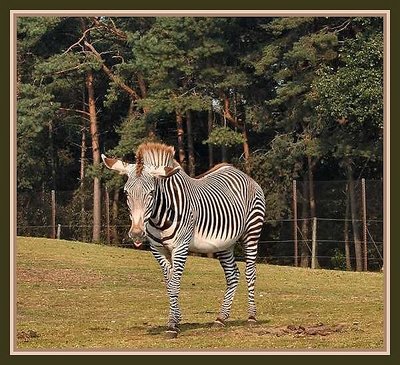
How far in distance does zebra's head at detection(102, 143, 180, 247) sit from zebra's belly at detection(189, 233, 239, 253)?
3.21 ft

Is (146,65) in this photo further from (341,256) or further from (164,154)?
(164,154)

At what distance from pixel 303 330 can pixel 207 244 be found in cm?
151

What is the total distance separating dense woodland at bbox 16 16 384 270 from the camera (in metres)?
27.2

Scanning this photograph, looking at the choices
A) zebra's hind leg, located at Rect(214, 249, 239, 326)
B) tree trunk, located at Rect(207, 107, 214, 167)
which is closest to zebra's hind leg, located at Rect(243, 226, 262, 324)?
zebra's hind leg, located at Rect(214, 249, 239, 326)

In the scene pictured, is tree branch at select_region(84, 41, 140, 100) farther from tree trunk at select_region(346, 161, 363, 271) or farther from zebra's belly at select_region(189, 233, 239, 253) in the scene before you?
zebra's belly at select_region(189, 233, 239, 253)

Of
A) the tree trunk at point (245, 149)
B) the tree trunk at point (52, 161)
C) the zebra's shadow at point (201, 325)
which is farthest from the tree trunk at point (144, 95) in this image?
the zebra's shadow at point (201, 325)

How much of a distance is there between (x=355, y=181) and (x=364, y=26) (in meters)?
3.99

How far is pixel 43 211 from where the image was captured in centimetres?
3014

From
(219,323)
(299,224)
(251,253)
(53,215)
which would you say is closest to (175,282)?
(219,323)

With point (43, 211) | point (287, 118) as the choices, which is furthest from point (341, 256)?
point (43, 211)

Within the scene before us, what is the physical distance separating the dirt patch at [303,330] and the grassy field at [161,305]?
0.01 metres

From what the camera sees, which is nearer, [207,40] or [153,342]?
[153,342]

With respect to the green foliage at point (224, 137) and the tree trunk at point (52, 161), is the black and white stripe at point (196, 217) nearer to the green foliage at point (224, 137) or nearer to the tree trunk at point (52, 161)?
the green foliage at point (224, 137)

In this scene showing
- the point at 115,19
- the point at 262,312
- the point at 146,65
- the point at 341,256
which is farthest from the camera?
the point at 115,19
